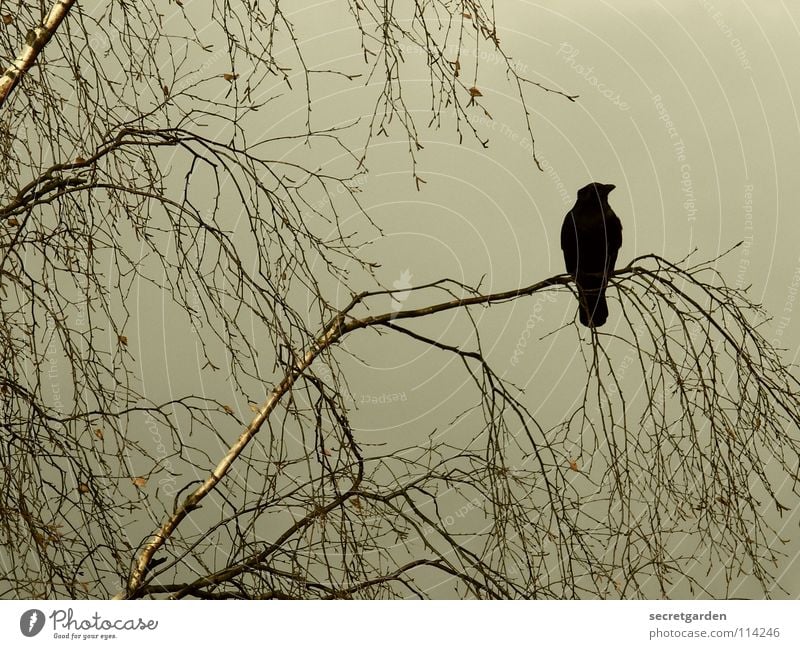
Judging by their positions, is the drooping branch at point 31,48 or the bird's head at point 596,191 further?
the bird's head at point 596,191

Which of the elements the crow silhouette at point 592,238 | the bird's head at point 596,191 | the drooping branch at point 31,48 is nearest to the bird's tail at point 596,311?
the crow silhouette at point 592,238

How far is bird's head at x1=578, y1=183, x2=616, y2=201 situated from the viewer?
1.85 metres

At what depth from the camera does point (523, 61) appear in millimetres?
1977

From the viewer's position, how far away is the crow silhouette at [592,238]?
1.81 metres

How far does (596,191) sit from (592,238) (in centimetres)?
10

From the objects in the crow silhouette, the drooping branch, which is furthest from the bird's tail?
the drooping branch

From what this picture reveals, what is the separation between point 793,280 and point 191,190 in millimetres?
1259

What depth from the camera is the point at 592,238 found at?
1.83 meters

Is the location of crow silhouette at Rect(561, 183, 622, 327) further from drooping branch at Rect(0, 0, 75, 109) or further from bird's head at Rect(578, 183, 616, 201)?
drooping branch at Rect(0, 0, 75, 109)

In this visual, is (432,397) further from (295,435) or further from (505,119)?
(505,119)

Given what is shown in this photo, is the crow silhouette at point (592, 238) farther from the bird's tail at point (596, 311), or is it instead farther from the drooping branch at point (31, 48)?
the drooping branch at point (31, 48)

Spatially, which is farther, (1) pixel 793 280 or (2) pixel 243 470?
(2) pixel 243 470
